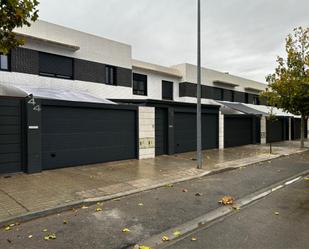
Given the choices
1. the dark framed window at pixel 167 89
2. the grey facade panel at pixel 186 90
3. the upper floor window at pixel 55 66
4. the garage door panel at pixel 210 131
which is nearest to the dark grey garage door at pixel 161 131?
the garage door panel at pixel 210 131

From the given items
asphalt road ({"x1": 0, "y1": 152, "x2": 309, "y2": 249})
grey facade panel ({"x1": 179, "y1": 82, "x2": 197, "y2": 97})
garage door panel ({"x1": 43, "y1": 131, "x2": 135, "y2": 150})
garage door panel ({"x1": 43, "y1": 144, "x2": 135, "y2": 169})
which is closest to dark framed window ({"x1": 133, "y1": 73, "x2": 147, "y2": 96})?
grey facade panel ({"x1": 179, "y1": 82, "x2": 197, "y2": 97})

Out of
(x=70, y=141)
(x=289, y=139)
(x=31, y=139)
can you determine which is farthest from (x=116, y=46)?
(x=289, y=139)

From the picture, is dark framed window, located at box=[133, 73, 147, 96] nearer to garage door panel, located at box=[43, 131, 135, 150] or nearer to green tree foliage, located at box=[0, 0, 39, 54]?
garage door panel, located at box=[43, 131, 135, 150]

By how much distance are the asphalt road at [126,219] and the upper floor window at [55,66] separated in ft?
31.6

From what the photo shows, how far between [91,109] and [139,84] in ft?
31.1

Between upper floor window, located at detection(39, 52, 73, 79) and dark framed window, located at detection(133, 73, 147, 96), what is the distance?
18.6 feet

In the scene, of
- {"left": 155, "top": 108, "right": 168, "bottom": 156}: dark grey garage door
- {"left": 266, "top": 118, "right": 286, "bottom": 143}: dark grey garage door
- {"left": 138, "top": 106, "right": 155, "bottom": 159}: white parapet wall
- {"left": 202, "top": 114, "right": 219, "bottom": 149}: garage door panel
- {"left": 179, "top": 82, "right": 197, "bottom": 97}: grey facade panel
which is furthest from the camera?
{"left": 266, "top": 118, "right": 286, "bottom": 143}: dark grey garage door

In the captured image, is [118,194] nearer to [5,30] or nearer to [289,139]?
[5,30]

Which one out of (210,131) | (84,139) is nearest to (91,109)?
(84,139)

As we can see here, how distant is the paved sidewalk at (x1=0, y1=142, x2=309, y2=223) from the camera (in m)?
6.33

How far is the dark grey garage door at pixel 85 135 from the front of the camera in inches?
403

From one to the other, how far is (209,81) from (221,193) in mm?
19180

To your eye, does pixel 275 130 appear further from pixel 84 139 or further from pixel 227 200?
pixel 227 200

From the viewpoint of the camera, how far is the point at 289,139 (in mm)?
28406
